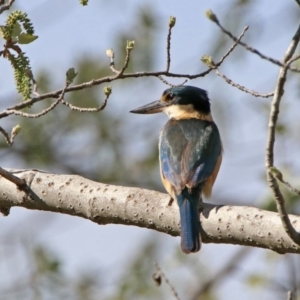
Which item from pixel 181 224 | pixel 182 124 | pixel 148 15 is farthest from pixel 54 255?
pixel 181 224

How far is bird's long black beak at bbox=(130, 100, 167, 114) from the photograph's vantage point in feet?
17.6

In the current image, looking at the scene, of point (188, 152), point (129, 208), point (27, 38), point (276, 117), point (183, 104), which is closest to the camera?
point (276, 117)

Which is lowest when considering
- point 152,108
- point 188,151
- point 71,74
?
point 152,108

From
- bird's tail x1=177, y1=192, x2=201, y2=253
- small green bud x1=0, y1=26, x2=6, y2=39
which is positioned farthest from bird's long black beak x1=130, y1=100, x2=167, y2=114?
small green bud x1=0, y1=26, x2=6, y2=39

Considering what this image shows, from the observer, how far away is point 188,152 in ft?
14.3

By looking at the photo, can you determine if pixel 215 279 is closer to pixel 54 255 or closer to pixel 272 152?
pixel 54 255

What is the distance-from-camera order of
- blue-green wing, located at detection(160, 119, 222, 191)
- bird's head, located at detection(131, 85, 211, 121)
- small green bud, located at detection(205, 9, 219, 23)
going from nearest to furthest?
small green bud, located at detection(205, 9, 219, 23) → blue-green wing, located at detection(160, 119, 222, 191) → bird's head, located at detection(131, 85, 211, 121)

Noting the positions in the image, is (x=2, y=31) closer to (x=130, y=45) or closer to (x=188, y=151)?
(x=130, y=45)

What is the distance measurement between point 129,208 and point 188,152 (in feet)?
3.98

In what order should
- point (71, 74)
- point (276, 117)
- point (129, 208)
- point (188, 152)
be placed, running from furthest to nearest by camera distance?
point (188, 152)
point (129, 208)
point (71, 74)
point (276, 117)

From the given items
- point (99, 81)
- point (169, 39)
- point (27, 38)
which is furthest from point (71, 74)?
point (169, 39)

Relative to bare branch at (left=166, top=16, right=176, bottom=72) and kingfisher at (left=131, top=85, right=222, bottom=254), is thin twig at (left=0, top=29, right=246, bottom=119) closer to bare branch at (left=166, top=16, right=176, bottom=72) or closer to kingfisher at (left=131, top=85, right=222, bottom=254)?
bare branch at (left=166, top=16, right=176, bottom=72)

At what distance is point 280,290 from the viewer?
14.5 feet

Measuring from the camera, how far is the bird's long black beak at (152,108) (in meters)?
5.36
